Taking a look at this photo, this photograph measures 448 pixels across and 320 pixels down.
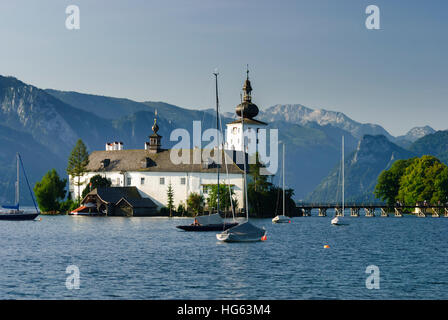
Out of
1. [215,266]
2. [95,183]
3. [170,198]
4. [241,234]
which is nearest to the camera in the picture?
[215,266]

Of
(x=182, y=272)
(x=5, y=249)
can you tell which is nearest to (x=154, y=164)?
(x=5, y=249)

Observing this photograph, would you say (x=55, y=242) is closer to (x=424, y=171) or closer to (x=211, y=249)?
(x=211, y=249)

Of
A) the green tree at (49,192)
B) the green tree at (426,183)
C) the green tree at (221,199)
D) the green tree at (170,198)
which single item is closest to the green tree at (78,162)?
the green tree at (49,192)

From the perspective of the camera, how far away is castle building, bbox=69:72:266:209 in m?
138

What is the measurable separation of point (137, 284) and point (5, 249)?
2889 cm

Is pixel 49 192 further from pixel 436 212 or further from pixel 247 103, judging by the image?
pixel 436 212

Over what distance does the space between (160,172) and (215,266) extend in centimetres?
9143

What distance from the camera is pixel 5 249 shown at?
67.6 metres

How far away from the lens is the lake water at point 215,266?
40906 millimetres

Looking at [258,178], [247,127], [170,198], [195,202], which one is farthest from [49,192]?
[247,127]

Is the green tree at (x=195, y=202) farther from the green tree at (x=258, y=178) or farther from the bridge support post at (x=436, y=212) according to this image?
the bridge support post at (x=436, y=212)

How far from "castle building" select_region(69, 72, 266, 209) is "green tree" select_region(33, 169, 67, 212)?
458cm

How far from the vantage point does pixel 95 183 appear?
146 m

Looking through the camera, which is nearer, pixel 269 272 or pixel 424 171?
pixel 269 272
